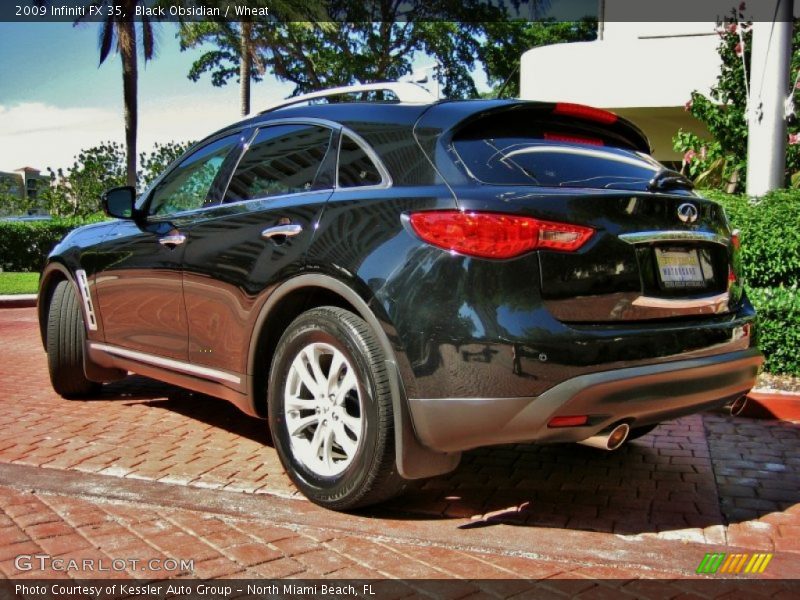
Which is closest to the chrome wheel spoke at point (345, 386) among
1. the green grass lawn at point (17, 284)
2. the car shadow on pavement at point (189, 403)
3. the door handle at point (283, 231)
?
Result: the door handle at point (283, 231)

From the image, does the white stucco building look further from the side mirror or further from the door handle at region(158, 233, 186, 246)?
the door handle at region(158, 233, 186, 246)

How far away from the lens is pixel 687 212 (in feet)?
11.1

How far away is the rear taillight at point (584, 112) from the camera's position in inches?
141

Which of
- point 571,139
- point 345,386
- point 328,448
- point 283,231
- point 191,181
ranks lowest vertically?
point 328,448

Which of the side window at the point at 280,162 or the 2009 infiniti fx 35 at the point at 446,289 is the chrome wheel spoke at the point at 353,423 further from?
the side window at the point at 280,162

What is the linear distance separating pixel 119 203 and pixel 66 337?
3.69ft

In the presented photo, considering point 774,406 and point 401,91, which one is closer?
point 401,91

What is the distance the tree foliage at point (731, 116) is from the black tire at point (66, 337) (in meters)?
6.62

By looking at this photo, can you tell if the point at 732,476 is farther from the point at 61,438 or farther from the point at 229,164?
the point at 61,438

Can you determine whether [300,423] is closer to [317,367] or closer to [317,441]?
[317,441]

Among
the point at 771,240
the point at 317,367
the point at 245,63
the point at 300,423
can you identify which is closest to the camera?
the point at 317,367

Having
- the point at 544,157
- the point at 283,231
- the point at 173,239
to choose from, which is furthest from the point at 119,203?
the point at 544,157

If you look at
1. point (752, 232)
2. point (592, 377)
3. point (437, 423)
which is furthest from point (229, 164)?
point (752, 232)

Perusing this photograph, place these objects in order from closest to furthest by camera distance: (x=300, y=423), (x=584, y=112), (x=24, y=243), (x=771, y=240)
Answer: (x=300, y=423) < (x=584, y=112) < (x=771, y=240) < (x=24, y=243)
